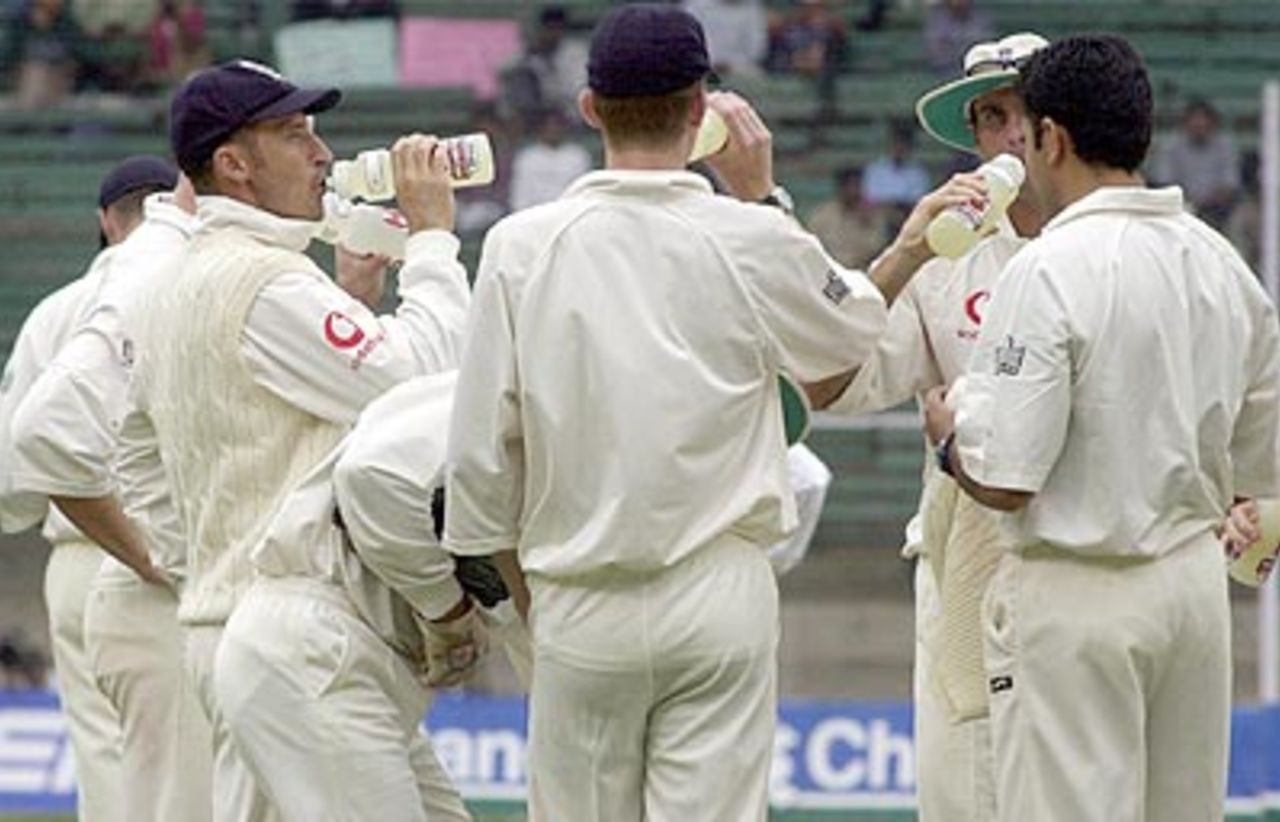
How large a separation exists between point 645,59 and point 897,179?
12203mm

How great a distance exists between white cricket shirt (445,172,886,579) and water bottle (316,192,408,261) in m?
1.21

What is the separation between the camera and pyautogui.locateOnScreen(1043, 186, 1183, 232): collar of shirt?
→ 7.62m

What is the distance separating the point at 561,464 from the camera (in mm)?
7344

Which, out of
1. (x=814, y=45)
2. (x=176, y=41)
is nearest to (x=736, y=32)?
(x=814, y=45)

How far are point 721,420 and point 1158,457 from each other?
0.91 m

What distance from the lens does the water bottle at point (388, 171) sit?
27.0 ft

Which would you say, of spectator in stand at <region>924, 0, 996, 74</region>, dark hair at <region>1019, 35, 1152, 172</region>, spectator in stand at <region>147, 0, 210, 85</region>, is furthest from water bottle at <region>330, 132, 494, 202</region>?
spectator in stand at <region>147, 0, 210, 85</region>

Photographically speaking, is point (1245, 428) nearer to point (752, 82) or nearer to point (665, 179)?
point (665, 179)

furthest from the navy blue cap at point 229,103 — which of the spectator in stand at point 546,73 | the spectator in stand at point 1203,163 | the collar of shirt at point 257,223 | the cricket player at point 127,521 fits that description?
the spectator in stand at point 546,73

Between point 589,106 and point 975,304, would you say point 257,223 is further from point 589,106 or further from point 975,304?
point 975,304

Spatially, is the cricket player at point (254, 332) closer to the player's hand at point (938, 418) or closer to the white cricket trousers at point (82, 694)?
the player's hand at point (938, 418)

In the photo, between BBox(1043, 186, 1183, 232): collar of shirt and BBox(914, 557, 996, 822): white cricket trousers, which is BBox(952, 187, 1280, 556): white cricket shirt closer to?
BBox(1043, 186, 1183, 232): collar of shirt

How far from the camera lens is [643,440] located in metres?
7.29

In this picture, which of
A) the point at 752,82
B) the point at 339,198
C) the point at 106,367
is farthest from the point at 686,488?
the point at 752,82
